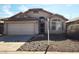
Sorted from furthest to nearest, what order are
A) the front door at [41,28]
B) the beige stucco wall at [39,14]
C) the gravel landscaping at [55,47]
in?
the beige stucco wall at [39,14] < the front door at [41,28] < the gravel landscaping at [55,47]

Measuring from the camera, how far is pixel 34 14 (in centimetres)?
3453

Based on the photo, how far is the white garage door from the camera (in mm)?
31547

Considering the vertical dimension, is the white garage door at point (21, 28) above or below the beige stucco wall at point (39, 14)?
below

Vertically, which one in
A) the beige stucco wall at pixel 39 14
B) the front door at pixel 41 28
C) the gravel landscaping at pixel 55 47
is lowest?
the front door at pixel 41 28

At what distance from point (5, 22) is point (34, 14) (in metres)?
5.65

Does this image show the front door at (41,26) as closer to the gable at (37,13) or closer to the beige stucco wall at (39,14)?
the beige stucco wall at (39,14)

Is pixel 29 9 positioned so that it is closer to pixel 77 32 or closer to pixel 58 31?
pixel 58 31

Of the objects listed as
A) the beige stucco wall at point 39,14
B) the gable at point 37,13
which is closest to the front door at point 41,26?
the beige stucco wall at point 39,14

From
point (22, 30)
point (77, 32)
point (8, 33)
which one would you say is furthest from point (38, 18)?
point (77, 32)

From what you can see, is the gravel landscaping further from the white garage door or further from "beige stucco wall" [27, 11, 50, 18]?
"beige stucco wall" [27, 11, 50, 18]

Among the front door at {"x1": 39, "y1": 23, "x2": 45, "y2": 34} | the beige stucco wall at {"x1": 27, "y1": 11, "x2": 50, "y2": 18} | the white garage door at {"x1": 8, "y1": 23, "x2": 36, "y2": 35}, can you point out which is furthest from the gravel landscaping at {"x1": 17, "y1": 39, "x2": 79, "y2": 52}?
the beige stucco wall at {"x1": 27, "y1": 11, "x2": 50, "y2": 18}

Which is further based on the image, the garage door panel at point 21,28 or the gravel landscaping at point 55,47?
the garage door panel at point 21,28

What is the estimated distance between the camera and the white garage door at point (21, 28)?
31547 millimetres

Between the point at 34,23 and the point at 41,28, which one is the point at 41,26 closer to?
the point at 41,28
